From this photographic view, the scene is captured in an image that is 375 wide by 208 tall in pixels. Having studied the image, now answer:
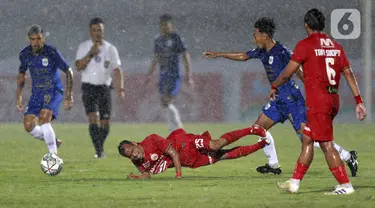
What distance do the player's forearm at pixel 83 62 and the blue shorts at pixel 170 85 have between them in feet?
15.9

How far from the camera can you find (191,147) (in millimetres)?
12891

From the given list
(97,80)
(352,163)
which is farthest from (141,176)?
(97,80)

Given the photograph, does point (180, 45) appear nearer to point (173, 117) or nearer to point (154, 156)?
point (173, 117)

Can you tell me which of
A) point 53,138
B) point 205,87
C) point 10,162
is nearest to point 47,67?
point 53,138

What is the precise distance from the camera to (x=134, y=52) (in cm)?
2808

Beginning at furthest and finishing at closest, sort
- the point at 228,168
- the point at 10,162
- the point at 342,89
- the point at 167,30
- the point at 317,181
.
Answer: the point at 342,89 → the point at 167,30 → the point at 10,162 → the point at 228,168 → the point at 317,181

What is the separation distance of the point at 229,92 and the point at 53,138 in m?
13.0

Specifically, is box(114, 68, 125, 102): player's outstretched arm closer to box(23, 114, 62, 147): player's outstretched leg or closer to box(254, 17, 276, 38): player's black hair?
box(23, 114, 62, 147): player's outstretched leg

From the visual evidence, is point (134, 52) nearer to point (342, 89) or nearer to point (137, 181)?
point (342, 89)

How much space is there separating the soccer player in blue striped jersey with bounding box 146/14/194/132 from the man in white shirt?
3483 millimetres

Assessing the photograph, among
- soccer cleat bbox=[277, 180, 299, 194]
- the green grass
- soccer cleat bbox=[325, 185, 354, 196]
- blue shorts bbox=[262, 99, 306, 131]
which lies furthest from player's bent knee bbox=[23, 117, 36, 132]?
soccer cleat bbox=[325, 185, 354, 196]

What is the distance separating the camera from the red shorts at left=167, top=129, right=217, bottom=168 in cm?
1286

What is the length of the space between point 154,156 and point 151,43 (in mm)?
15547

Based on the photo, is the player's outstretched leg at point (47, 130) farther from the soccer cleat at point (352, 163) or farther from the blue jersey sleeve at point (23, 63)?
the soccer cleat at point (352, 163)
